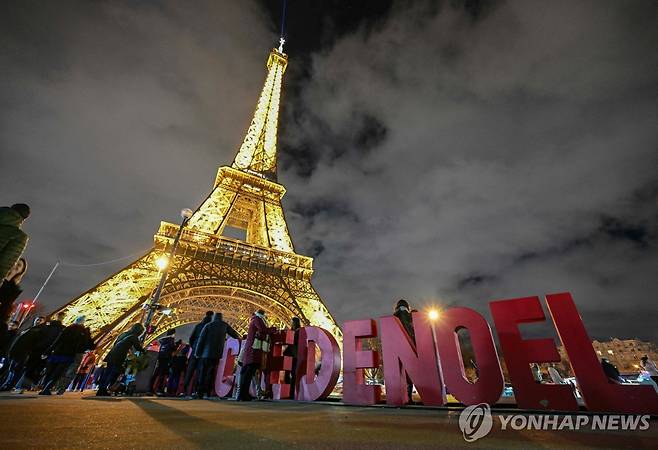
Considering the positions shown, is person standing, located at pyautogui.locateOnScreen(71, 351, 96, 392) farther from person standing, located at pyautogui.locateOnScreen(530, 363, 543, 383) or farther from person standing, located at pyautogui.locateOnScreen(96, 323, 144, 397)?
person standing, located at pyautogui.locateOnScreen(530, 363, 543, 383)

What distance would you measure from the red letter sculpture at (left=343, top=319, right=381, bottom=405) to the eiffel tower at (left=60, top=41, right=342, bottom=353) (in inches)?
393

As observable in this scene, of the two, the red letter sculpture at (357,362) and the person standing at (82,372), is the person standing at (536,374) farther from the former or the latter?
the person standing at (82,372)

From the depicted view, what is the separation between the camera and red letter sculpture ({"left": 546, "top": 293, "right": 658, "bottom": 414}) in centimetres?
349

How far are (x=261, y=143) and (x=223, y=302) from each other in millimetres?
16779

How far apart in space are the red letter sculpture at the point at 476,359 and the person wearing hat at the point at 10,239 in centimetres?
601

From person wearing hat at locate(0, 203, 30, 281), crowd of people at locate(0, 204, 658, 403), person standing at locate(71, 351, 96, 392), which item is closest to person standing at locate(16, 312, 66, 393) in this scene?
crowd of people at locate(0, 204, 658, 403)

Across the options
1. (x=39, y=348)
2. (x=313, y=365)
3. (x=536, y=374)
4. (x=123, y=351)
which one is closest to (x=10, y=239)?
(x=123, y=351)

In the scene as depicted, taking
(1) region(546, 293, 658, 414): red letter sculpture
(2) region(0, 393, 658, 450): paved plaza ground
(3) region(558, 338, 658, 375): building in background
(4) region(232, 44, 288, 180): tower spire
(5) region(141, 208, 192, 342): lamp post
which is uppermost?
(4) region(232, 44, 288, 180): tower spire

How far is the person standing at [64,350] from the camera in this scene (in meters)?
6.11

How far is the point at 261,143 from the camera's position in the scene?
31.2 meters

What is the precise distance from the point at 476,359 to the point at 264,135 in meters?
31.5

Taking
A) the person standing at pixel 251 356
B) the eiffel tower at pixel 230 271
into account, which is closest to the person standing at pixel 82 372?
the eiffel tower at pixel 230 271

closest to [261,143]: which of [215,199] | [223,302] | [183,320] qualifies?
[215,199]

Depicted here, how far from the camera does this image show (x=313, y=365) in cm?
638
